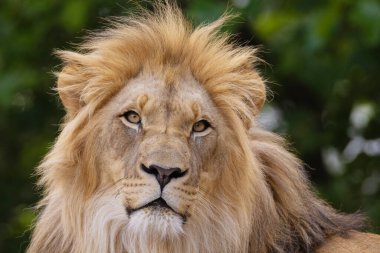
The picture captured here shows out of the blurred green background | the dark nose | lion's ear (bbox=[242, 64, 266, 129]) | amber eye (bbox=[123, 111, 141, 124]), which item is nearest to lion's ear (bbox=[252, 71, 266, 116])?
lion's ear (bbox=[242, 64, 266, 129])

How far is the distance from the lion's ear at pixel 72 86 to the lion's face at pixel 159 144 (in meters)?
0.16

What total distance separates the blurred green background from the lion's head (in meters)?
2.94

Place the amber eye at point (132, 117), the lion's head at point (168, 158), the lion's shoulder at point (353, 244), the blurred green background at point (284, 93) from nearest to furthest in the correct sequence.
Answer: the lion's head at point (168, 158), the amber eye at point (132, 117), the lion's shoulder at point (353, 244), the blurred green background at point (284, 93)

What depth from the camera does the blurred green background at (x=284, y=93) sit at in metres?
9.11

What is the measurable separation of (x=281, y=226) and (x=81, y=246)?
86 centimetres

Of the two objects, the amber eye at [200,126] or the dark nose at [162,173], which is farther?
the amber eye at [200,126]

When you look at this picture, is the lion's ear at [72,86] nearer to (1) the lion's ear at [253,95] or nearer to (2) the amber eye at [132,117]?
(2) the amber eye at [132,117]

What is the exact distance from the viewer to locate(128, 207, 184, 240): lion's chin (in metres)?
5.09

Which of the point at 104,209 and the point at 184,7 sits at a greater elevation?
the point at 184,7

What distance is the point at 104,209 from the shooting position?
535cm

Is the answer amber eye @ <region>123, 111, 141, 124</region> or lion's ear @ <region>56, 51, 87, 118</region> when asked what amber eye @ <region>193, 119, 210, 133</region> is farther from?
lion's ear @ <region>56, 51, 87, 118</region>

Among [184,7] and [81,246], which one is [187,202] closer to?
[81,246]

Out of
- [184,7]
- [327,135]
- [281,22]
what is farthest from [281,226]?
[327,135]

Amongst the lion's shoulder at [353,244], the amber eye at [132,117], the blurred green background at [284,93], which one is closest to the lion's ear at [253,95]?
the amber eye at [132,117]
